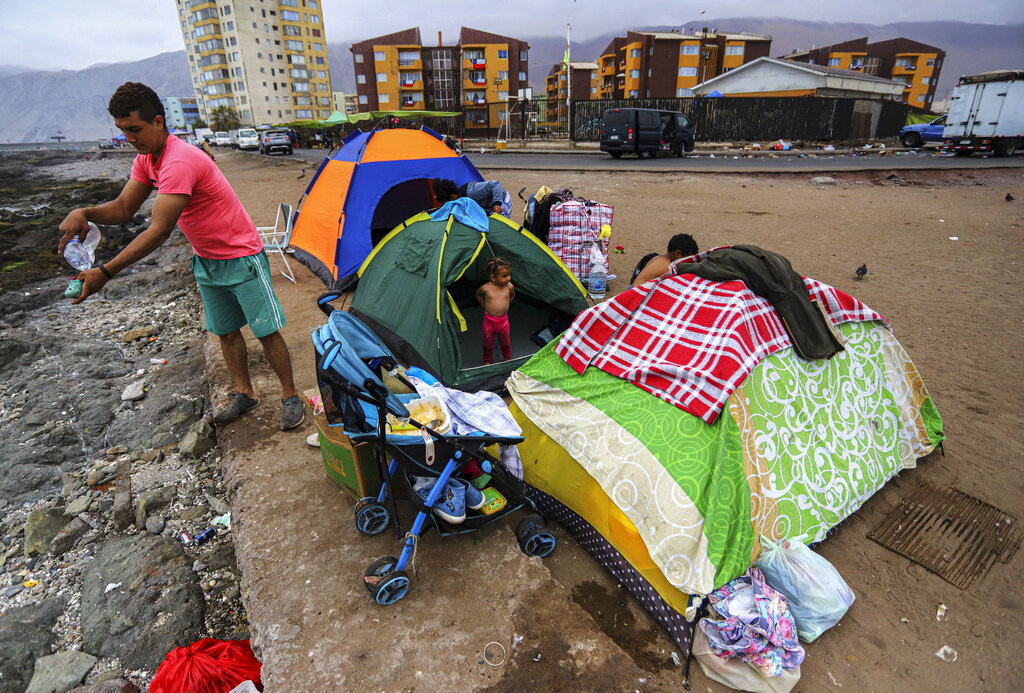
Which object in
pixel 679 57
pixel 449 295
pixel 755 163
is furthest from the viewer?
pixel 679 57

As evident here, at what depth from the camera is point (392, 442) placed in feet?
8.57

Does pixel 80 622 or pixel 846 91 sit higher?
pixel 846 91

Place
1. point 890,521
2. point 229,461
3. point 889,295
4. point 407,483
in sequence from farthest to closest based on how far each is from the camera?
point 889,295 → point 229,461 → point 890,521 → point 407,483

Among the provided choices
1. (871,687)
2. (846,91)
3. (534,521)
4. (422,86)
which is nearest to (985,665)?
(871,687)

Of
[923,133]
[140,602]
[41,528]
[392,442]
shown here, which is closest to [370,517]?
[392,442]

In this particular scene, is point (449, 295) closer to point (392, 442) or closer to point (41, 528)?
point (392, 442)

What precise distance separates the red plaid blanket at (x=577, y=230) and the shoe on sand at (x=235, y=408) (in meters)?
4.22

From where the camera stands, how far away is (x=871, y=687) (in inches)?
90.4

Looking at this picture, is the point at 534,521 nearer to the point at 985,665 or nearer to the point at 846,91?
the point at 985,665

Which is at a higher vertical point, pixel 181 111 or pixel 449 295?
pixel 181 111

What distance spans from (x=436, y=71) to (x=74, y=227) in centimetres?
5645

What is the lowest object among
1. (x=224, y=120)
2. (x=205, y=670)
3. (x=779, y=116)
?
(x=205, y=670)

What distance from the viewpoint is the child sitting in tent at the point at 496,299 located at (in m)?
4.57

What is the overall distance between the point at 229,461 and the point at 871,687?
4.00m
